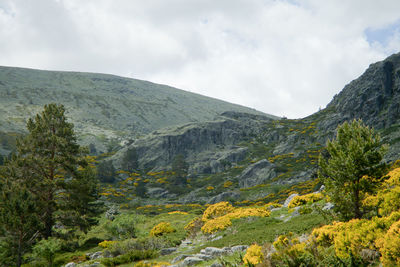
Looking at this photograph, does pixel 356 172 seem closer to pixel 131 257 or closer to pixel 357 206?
pixel 357 206

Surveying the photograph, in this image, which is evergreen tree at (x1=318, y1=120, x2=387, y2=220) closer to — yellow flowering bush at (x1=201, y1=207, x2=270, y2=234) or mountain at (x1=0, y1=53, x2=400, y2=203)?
yellow flowering bush at (x1=201, y1=207, x2=270, y2=234)

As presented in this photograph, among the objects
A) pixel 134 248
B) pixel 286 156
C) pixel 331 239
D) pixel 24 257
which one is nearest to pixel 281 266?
pixel 331 239

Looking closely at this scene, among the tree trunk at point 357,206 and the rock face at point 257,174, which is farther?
the rock face at point 257,174

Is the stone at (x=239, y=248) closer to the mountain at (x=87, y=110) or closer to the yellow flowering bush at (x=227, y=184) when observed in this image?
the yellow flowering bush at (x=227, y=184)

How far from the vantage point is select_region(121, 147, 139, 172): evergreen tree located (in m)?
86.0

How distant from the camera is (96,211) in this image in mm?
30000

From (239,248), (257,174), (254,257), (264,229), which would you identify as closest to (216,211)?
(264,229)

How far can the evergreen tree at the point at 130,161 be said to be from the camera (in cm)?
8600

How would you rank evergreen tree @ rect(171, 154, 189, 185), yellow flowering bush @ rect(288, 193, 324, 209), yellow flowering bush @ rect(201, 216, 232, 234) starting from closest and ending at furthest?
1. yellow flowering bush @ rect(201, 216, 232, 234)
2. yellow flowering bush @ rect(288, 193, 324, 209)
3. evergreen tree @ rect(171, 154, 189, 185)

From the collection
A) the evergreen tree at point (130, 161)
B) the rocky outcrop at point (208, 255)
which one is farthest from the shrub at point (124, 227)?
the evergreen tree at point (130, 161)

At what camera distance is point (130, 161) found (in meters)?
87.2

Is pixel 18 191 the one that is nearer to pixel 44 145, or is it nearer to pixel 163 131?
pixel 44 145

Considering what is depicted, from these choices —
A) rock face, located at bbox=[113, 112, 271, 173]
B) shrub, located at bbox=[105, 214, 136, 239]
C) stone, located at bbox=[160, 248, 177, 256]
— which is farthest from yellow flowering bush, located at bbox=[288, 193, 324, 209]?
rock face, located at bbox=[113, 112, 271, 173]

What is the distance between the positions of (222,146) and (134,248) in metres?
81.8
